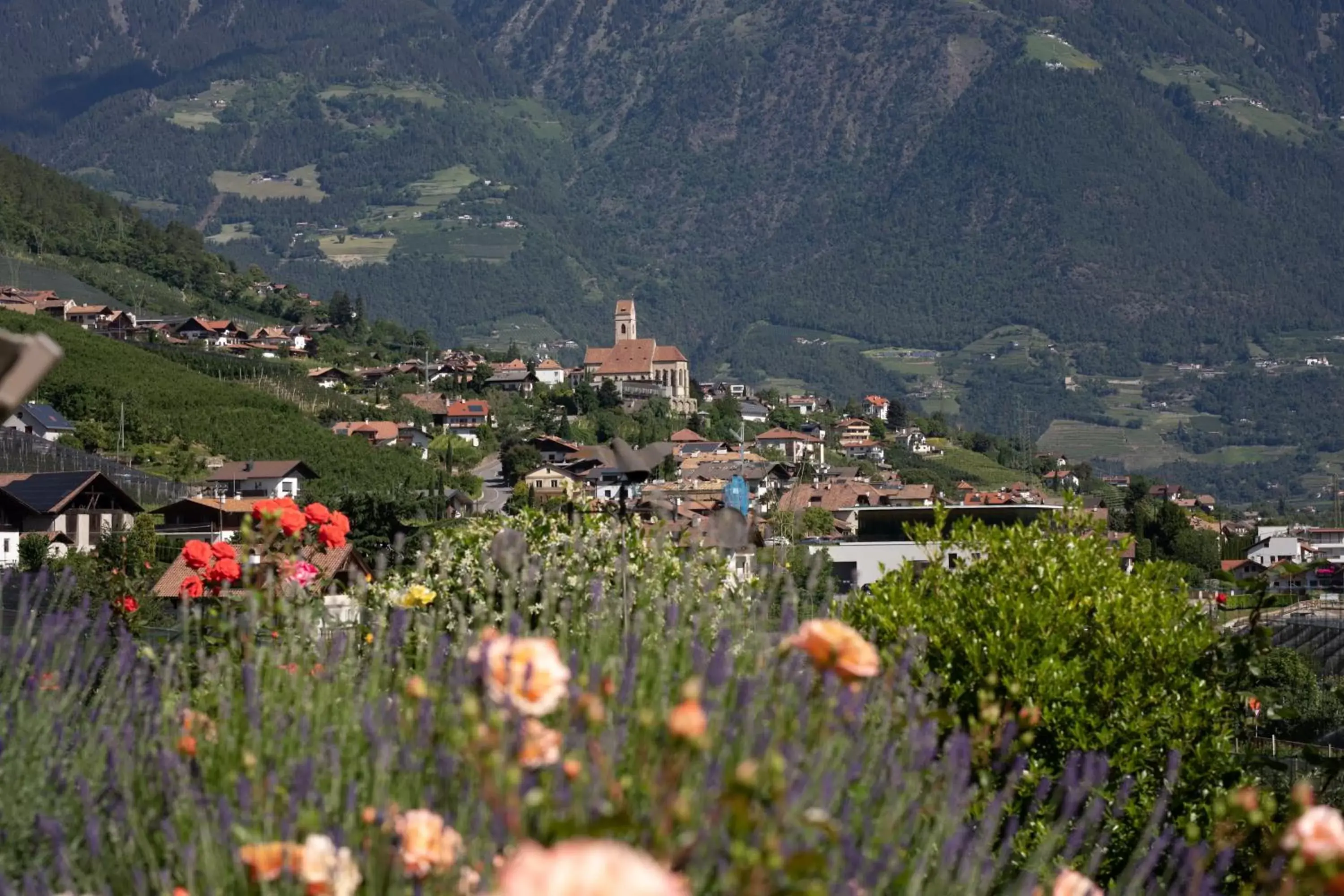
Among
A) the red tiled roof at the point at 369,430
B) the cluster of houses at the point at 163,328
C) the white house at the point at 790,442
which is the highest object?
the cluster of houses at the point at 163,328

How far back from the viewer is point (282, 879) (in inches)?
146

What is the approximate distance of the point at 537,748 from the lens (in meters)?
3.53

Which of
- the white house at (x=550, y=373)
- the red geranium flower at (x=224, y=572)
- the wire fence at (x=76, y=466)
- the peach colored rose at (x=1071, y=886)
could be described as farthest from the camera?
the white house at (x=550, y=373)

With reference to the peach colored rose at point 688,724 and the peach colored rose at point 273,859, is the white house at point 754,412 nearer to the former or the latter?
the peach colored rose at point 273,859

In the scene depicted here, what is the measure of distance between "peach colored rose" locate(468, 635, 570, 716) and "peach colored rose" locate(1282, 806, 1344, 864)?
1.37 meters

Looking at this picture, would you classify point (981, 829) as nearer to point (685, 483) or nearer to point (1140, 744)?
point (1140, 744)

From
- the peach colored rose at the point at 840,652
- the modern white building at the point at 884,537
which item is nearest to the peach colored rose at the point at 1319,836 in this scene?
the peach colored rose at the point at 840,652

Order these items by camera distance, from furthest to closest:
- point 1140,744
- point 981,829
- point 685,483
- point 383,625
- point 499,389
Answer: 1. point 499,389
2. point 685,483
3. point 1140,744
4. point 981,829
5. point 383,625

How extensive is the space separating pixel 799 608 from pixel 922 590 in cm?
158

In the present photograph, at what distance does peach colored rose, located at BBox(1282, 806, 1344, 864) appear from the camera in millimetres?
3420

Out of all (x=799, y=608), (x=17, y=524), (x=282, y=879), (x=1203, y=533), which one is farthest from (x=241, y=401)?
(x=282, y=879)

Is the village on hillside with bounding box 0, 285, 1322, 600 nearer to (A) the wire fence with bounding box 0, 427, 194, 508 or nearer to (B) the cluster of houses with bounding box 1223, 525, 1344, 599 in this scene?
→ (B) the cluster of houses with bounding box 1223, 525, 1344, 599

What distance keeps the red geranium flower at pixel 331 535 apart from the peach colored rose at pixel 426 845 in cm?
482

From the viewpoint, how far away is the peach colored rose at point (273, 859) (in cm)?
358
